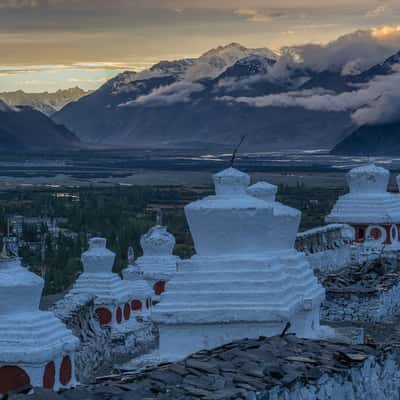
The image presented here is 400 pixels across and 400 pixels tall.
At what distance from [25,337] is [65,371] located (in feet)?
2.29

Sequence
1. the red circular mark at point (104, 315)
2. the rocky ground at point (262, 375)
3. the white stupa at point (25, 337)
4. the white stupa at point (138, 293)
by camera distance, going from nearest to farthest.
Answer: the rocky ground at point (262, 375) < the white stupa at point (25, 337) < the red circular mark at point (104, 315) < the white stupa at point (138, 293)

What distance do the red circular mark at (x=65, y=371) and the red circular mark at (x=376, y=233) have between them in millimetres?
12449

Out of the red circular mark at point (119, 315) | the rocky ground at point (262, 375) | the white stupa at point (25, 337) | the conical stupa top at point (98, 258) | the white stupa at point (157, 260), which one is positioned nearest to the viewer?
the rocky ground at point (262, 375)

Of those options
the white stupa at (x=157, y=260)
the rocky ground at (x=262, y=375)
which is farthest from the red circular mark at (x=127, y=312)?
the rocky ground at (x=262, y=375)

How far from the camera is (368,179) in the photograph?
2539 cm

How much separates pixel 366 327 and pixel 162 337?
19.7 feet

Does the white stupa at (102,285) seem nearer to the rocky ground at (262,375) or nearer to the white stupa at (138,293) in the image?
the white stupa at (138,293)

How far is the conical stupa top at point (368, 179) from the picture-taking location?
82.9 feet

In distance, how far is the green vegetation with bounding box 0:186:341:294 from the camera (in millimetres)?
45328

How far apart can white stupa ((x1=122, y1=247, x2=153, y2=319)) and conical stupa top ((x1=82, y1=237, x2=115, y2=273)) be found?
0.88 m

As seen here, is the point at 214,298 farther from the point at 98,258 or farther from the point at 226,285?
the point at 98,258

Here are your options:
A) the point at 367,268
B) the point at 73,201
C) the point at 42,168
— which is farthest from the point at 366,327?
the point at 42,168

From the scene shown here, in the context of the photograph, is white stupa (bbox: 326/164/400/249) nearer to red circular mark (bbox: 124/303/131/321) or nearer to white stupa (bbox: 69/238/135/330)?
red circular mark (bbox: 124/303/131/321)

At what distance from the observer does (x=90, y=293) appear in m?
20.8
